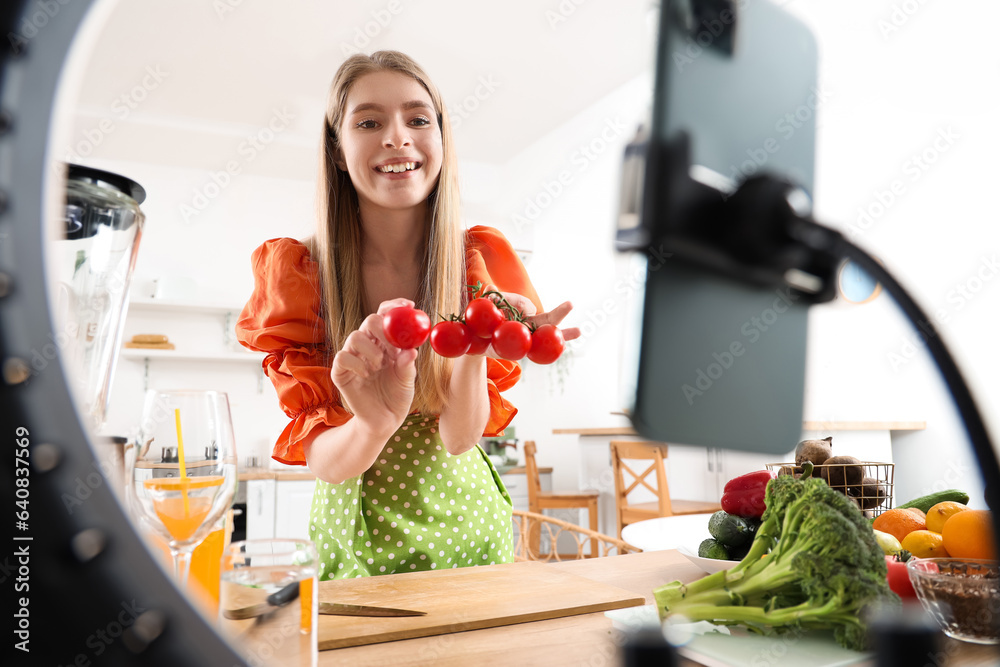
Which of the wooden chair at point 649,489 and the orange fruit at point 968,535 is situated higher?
the orange fruit at point 968,535

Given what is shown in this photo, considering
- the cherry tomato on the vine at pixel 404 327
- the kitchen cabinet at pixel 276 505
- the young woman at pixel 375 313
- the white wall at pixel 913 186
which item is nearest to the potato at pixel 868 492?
the young woman at pixel 375 313

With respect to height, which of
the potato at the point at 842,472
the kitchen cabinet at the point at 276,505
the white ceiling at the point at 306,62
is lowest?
the kitchen cabinet at the point at 276,505

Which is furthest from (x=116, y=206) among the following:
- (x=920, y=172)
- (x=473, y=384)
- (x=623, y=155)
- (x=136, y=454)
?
(x=920, y=172)

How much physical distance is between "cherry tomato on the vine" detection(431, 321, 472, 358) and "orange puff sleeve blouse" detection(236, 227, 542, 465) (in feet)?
1.20

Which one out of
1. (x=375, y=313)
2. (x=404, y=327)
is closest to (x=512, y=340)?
(x=404, y=327)

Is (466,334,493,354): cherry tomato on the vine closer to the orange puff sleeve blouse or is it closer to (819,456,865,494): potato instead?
the orange puff sleeve blouse

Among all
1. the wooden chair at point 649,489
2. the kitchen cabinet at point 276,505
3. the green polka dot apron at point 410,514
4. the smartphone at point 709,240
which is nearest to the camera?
the smartphone at point 709,240

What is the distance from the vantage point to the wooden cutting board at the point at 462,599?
2.03ft

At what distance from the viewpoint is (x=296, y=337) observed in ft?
4.18

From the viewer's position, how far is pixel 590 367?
5.62 meters

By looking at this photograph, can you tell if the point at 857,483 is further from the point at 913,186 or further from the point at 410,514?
the point at 913,186

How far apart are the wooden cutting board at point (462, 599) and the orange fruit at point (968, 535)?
0.31m

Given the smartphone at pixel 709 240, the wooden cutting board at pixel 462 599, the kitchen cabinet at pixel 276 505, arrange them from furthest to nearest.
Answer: the kitchen cabinet at pixel 276 505 < the wooden cutting board at pixel 462 599 < the smartphone at pixel 709 240

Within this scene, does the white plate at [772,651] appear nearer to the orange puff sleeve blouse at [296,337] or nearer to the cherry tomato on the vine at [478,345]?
the cherry tomato on the vine at [478,345]
